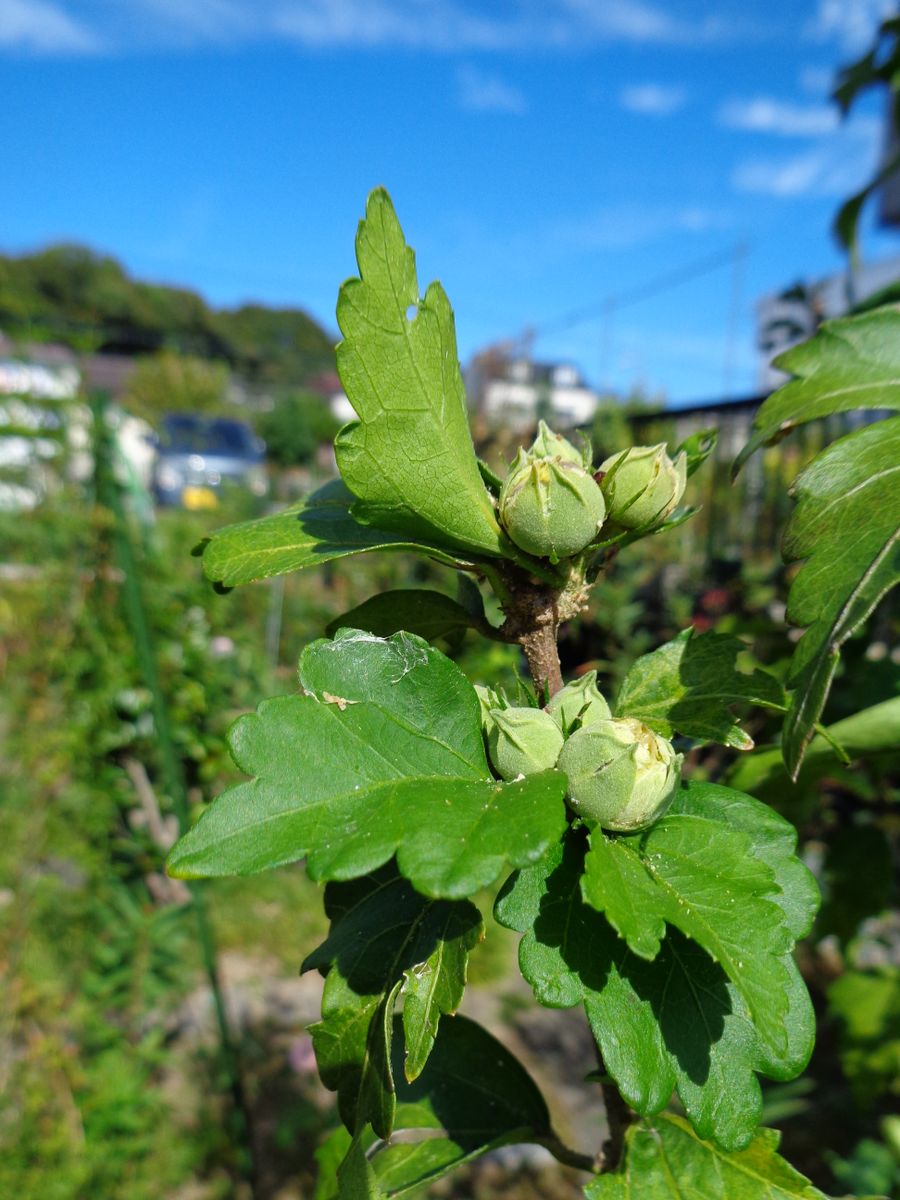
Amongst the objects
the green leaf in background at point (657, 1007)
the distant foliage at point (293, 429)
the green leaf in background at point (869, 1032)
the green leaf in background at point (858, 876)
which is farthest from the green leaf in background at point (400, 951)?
the distant foliage at point (293, 429)

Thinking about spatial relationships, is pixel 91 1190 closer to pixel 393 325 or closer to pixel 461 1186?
pixel 461 1186

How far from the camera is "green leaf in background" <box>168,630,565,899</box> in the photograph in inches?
18.8

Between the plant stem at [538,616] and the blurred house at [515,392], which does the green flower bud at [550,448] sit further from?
the blurred house at [515,392]

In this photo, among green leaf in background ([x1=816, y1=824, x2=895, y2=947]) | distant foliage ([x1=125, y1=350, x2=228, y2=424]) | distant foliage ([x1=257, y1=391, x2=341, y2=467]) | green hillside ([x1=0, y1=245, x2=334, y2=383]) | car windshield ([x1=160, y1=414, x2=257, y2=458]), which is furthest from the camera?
green hillside ([x1=0, y1=245, x2=334, y2=383])

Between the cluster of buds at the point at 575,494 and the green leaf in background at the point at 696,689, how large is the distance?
10 cm

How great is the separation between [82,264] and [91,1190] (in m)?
55.0

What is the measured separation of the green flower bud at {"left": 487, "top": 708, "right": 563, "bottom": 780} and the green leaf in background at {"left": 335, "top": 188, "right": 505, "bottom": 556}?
12cm

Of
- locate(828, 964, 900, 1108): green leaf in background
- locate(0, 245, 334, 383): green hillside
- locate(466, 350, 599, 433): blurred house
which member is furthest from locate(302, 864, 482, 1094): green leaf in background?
locate(0, 245, 334, 383): green hillside

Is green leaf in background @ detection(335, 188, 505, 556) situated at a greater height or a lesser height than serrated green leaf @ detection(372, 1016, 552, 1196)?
greater

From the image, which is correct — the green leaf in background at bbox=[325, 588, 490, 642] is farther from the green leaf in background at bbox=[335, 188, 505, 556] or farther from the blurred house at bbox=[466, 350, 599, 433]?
the blurred house at bbox=[466, 350, 599, 433]

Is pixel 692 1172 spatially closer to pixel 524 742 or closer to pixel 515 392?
pixel 524 742

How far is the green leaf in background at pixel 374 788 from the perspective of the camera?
0.48 meters

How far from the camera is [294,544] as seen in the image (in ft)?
2.16

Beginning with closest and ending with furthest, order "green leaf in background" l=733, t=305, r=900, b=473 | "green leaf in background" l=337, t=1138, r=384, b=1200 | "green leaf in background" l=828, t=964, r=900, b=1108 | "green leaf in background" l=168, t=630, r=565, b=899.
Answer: "green leaf in background" l=168, t=630, r=565, b=899, "green leaf in background" l=337, t=1138, r=384, b=1200, "green leaf in background" l=733, t=305, r=900, b=473, "green leaf in background" l=828, t=964, r=900, b=1108
